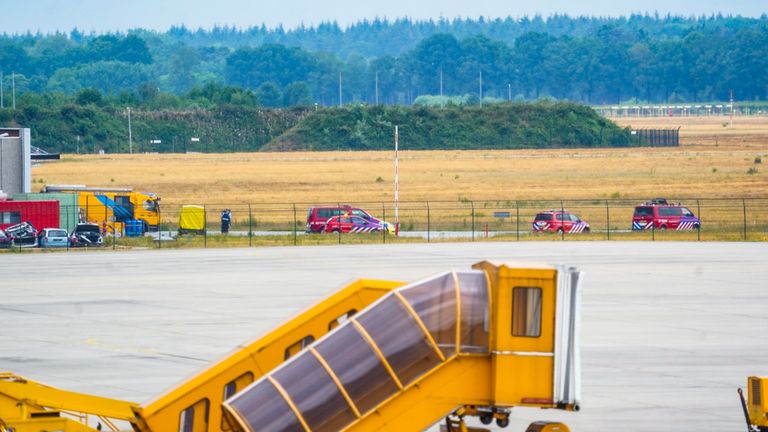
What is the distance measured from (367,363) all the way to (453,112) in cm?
14293

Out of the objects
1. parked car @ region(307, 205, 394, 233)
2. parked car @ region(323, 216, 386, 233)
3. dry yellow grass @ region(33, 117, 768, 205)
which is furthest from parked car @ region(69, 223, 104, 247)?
dry yellow grass @ region(33, 117, 768, 205)

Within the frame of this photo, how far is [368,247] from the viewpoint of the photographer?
58.3m

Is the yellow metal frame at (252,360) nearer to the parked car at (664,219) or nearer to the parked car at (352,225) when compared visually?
the parked car at (352,225)

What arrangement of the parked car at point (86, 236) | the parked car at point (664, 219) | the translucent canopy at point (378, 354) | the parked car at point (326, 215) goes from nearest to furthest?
the translucent canopy at point (378, 354), the parked car at point (86, 236), the parked car at point (664, 219), the parked car at point (326, 215)

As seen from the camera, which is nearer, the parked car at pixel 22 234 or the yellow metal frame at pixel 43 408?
the yellow metal frame at pixel 43 408

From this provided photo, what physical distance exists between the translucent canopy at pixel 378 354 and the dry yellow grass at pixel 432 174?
72760 millimetres

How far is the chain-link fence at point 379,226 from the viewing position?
6119 cm

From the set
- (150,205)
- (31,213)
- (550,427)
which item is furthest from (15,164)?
(550,427)

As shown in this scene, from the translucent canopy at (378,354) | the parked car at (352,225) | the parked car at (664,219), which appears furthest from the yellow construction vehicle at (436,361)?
the parked car at (664,219)

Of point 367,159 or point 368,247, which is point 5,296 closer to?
point 368,247

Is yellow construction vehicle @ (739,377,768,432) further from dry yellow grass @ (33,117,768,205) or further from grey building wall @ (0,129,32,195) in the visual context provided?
dry yellow grass @ (33,117,768,205)

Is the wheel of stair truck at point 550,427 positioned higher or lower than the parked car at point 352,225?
lower

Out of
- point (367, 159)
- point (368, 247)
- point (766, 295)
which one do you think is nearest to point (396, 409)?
point (766, 295)

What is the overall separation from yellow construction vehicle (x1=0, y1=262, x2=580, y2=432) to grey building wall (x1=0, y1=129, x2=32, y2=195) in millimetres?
59682
